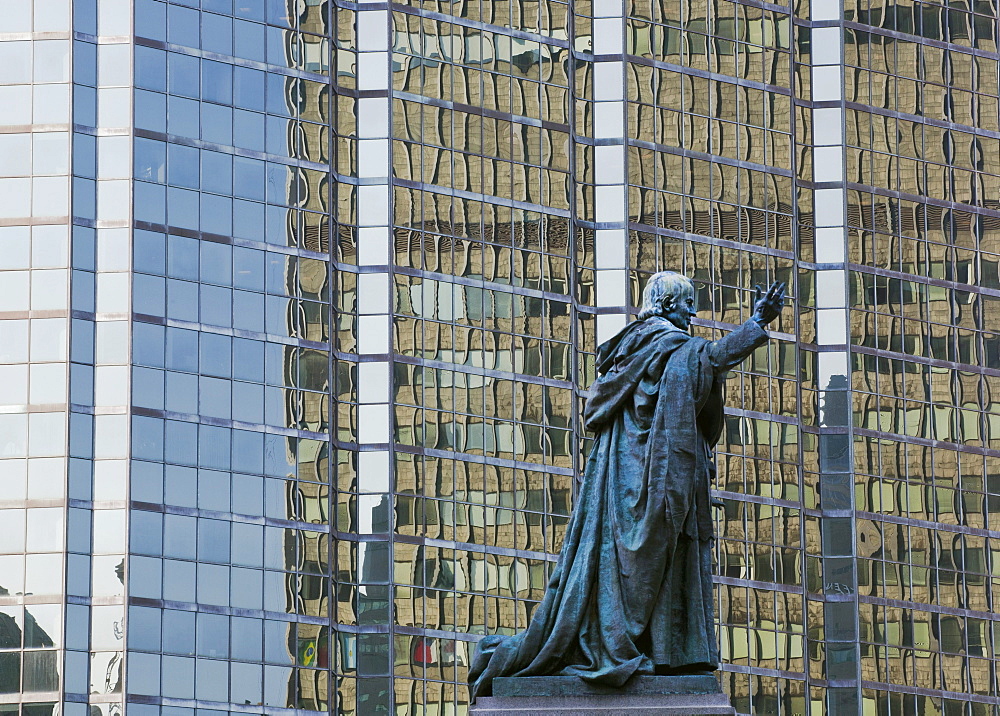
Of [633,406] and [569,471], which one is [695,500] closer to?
[633,406]

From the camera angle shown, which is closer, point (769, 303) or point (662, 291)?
point (769, 303)

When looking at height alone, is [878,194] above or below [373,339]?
above

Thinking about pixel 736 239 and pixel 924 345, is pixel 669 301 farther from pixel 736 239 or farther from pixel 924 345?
pixel 924 345

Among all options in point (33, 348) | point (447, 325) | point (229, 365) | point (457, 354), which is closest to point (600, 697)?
point (229, 365)

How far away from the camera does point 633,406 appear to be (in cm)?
2022

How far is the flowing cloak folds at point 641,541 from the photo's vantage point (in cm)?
1964

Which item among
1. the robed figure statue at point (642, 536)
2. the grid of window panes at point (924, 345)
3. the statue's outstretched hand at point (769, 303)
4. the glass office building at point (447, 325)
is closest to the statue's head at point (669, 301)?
the robed figure statue at point (642, 536)

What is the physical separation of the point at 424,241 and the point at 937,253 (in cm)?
1604

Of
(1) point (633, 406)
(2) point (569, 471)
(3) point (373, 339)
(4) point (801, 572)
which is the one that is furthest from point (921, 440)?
(1) point (633, 406)

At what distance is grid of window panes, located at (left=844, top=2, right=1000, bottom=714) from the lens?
77.2 metres

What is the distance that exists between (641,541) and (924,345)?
6069 centimetres

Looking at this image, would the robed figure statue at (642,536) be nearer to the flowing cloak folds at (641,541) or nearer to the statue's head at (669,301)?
the flowing cloak folds at (641,541)

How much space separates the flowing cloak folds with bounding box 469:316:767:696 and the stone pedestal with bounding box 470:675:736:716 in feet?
0.33

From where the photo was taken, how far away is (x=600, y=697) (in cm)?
1938
